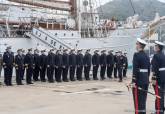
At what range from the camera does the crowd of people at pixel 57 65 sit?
18.0m

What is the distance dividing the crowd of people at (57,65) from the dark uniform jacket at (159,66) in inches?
357

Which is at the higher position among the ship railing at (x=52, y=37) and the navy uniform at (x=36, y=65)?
the ship railing at (x=52, y=37)

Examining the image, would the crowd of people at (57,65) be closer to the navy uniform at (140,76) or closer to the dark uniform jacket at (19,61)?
the dark uniform jacket at (19,61)

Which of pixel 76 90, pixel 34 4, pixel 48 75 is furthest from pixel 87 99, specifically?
pixel 34 4

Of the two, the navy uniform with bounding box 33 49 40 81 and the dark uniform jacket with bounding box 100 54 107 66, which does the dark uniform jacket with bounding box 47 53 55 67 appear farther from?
the dark uniform jacket with bounding box 100 54 107 66

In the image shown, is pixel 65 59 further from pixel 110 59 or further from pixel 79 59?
pixel 110 59

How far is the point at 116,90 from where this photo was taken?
16031 mm

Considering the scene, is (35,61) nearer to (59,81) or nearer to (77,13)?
(59,81)

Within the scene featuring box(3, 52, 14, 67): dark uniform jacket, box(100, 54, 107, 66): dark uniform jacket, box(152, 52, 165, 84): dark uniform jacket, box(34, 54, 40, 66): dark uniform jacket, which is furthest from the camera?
box(100, 54, 107, 66): dark uniform jacket

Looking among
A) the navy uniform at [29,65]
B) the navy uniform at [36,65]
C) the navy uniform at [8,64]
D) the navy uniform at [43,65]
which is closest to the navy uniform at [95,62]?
the navy uniform at [43,65]

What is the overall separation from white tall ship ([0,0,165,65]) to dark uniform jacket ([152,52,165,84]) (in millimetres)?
12983

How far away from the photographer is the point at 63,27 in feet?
84.8

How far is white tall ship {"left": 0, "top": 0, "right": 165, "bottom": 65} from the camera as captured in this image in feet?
75.4

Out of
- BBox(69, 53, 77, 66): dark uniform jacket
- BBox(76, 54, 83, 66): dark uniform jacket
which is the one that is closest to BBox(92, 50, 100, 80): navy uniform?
BBox(76, 54, 83, 66): dark uniform jacket
